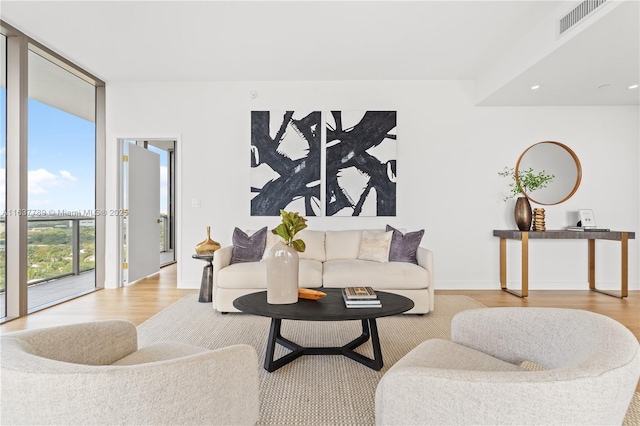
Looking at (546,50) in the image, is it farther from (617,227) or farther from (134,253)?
(134,253)

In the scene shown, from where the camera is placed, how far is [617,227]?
4711mm

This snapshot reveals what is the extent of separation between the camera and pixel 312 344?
264 cm

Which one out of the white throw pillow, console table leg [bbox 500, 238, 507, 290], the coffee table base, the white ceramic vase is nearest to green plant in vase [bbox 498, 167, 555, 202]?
console table leg [bbox 500, 238, 507, 290]

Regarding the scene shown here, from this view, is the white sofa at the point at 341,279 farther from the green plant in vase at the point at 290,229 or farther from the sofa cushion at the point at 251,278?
the green plant in vase at the point at 290,229

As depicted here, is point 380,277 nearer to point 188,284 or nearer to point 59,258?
point 188,284

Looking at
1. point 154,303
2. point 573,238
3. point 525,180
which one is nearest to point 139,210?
point 154,303

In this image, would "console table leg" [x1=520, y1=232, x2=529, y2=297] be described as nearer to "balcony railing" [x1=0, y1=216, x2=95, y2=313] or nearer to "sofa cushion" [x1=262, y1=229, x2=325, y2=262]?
"sofa cushion" [x1=262, y1=229, x2=325, y2=262]

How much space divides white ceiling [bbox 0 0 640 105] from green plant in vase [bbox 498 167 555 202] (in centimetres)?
88

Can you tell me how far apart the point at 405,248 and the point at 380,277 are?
0.56 metres

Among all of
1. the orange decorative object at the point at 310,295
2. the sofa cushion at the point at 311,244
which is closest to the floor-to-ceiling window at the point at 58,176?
the sofa cushion at the point at 311,244

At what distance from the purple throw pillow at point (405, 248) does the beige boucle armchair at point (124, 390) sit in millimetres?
2872

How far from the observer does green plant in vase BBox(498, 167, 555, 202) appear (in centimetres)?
458

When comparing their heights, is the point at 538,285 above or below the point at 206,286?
below

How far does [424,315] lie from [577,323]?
225 centimetres
